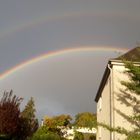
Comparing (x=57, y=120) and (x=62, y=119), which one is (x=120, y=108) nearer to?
(x=57, y=120)

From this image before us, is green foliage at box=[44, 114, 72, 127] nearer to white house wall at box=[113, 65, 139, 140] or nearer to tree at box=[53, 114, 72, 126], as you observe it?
tree at box=[53, 114, 72, 126]

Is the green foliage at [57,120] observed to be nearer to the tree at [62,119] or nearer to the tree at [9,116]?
the tree at [62,119]

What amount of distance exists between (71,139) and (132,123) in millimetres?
22591

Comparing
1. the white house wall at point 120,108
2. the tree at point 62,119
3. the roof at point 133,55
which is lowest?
the white house wall at point 120,108

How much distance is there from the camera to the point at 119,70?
18656 millimetres

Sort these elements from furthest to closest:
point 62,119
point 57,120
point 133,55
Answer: point 62,119
point 57,120
point 133,55

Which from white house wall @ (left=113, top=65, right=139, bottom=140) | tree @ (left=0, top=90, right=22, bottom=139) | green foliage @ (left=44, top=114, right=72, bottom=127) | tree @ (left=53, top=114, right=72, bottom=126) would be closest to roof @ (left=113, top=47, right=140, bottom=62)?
white house wall @ (left=113, top=65, right=139, bottom=140)

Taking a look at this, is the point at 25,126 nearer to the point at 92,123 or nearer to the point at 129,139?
the point at 92,123

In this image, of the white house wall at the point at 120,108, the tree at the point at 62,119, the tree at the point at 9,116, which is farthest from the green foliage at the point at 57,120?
the white house wall at the point at 120,108

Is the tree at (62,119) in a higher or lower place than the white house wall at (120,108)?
higher

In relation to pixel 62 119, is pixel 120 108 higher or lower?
lower

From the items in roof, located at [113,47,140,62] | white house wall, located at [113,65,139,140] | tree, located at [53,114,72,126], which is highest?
tree, located at [53,114,72,126]

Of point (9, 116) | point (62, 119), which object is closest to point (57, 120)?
point (62, 119)

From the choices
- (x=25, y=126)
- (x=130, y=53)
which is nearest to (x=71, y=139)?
(x=25, y=126)
